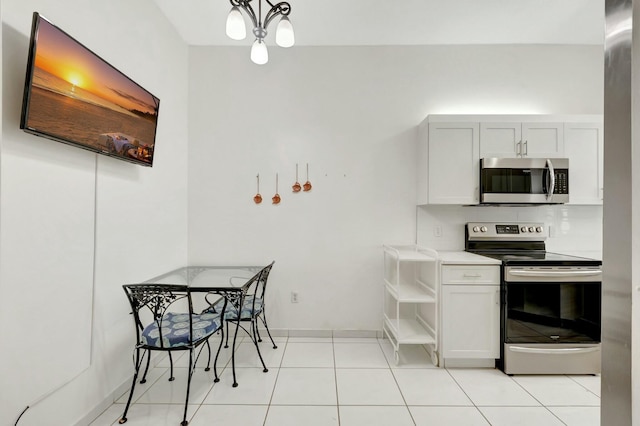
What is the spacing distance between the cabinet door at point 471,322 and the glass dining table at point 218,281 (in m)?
1.65

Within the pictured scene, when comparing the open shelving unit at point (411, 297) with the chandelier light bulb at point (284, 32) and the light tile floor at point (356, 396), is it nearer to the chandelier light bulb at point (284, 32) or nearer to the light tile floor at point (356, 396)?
the light tile floor at point (356, 396)

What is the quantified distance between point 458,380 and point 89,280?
2714mm

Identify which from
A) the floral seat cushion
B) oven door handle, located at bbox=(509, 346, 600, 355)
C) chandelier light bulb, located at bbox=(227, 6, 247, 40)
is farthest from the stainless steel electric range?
chandelier light bulb, located at bbox=(227, 6, 247, 40)

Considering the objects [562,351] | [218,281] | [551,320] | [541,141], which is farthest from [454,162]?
[218,281]

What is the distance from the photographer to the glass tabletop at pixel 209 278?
2113 millimetres

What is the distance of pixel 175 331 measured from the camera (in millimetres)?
1996

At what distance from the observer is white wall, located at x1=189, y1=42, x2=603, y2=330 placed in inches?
126

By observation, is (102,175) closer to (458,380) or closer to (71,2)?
(71,2)

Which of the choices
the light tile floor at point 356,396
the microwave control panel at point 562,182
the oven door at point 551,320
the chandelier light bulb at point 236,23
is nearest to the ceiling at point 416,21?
the chandelier light bulb at point 236,23

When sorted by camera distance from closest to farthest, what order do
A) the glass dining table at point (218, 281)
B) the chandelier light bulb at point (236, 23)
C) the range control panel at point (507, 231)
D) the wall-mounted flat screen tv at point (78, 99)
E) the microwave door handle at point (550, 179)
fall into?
the wall-mounted flat screen tv at point (78, 99), the chandelier light bulb at point (236, 23), the glass dining table at point (218, 281), the microwave door handle at point (550, 179), the range control panel at point (507, 231)

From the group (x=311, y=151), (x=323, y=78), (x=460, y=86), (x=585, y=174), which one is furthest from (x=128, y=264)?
(x=585, y=174)

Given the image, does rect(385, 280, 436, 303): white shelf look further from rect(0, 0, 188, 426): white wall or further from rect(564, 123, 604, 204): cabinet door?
rect(0, 0, 188, 426): white wall

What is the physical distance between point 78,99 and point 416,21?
108 inches

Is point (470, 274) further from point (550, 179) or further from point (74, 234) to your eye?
point (74, 234)
